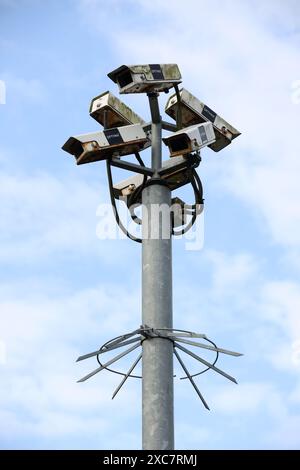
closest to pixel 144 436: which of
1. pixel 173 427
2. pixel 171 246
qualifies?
pixel 173 427

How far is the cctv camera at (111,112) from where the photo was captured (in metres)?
21.9

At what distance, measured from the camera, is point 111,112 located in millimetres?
22031

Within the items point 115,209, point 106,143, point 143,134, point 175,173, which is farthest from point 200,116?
point 115,209

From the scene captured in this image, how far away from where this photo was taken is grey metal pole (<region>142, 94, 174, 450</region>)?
60.3 ft

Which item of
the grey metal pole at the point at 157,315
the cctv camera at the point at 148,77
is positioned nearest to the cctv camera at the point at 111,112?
the cctv camera at the point at 148,77

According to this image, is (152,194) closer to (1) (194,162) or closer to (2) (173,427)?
(1) (194,162)

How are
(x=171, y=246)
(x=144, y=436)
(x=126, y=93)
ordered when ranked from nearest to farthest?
1. (x=144, y=436)
2. (x=171, y=246)
3. (x=126, y=93)

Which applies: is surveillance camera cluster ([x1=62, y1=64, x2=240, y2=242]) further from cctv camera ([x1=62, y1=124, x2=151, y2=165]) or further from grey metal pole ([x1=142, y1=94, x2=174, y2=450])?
grey metal pole ([x1=142, y1=94, x2=174, y2=450])

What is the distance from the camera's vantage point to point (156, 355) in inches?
750

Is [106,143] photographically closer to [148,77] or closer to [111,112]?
[111,112]

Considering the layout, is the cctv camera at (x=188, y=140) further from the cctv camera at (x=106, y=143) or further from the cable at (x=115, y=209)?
the cable at (x=115, y=209)

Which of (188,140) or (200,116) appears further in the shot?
(200,116)

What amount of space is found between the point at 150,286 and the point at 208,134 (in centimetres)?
358

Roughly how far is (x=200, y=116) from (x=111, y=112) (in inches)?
74.0
